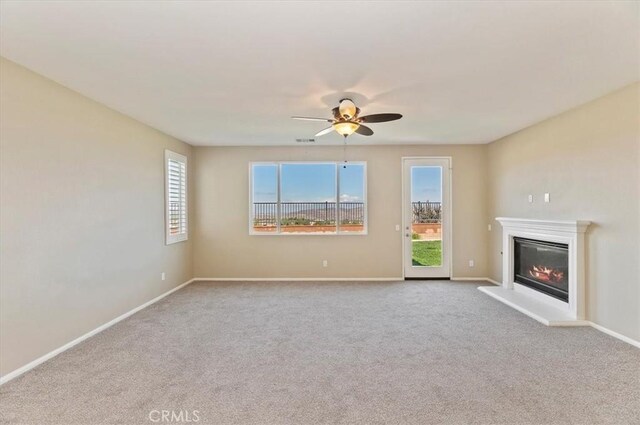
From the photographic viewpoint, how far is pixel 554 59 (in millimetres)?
A: 2682

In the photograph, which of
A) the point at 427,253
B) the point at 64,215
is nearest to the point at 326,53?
the point at 64,215

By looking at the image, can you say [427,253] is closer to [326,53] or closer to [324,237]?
[324,237]

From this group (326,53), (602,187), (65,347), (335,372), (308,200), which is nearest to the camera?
(326,53)

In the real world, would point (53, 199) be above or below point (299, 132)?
below

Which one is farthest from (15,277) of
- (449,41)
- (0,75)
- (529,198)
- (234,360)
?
(529,198)

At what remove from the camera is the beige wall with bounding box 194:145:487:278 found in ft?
20.7

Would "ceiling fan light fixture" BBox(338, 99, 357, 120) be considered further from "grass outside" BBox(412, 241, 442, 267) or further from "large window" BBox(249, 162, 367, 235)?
"grass outside" BBox(412, 241, 442, 267)

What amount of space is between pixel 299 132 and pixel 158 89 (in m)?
2.32

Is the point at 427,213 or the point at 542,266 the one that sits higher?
the point at 427,213

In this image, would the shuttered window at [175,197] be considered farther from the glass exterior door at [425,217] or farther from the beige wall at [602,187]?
the beige wall at [602,187]

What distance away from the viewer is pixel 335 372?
9.09ft

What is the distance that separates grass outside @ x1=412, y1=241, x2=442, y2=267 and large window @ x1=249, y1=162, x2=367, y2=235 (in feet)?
4.06

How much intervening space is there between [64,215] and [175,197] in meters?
2.41

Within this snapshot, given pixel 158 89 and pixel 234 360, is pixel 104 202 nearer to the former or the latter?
pixel 158 89
